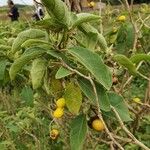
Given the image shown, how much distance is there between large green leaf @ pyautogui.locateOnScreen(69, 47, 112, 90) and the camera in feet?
4.75

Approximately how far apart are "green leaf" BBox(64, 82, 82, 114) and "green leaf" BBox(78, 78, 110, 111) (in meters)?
0.04

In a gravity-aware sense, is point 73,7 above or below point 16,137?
above

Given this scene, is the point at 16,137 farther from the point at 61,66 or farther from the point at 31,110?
the point at 61,66

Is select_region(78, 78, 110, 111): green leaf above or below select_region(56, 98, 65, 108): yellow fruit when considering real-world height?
above

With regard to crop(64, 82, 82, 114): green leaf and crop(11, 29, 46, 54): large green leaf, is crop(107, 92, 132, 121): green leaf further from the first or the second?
crop(11, 29, 46, 54): large green leaf

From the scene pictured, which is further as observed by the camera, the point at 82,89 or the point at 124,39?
the point at 124,39

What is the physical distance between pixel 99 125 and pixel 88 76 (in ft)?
0.56

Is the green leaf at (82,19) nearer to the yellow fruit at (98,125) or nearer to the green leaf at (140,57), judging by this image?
the green leaf at (140,57)

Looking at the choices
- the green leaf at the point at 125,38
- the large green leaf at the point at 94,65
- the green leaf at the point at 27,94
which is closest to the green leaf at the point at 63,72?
the large green leaf at the point at 94,65

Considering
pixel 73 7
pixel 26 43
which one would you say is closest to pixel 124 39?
pixel 73 7

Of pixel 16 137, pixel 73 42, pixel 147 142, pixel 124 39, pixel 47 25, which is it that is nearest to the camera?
pixel 47 25

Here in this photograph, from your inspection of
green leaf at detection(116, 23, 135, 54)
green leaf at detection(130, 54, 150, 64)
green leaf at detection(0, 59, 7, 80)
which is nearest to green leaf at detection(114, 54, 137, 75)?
green leaf at detection(130, 54, 150, 64)

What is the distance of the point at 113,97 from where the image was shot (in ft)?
5.47

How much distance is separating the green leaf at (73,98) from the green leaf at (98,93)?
0.14 feet
